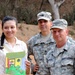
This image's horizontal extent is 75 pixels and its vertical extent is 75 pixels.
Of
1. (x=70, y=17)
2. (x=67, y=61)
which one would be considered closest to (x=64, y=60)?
(x=67, y=61)

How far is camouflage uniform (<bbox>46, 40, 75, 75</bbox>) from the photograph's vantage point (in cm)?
353

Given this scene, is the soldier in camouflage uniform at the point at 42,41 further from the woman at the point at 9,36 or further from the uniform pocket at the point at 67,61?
the uniform pocket at the point at 67,61

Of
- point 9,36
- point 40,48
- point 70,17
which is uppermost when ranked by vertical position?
point 70,17

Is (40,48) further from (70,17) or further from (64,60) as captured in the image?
(70,17)

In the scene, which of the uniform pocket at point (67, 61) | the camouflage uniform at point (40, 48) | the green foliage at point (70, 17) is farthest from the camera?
the green foliage at point (70, 17)

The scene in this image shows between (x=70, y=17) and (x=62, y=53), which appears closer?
(x=62, y=53)

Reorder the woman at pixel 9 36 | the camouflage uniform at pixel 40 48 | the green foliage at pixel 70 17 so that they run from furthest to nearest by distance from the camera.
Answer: the green foliage at pixel 70 17, the camouflage uniform at pixel 40 48, the woman at pixel 9 36

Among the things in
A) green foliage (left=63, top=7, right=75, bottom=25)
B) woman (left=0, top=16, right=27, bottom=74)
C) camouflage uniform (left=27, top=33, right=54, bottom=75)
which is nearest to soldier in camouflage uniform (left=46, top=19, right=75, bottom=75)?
woman (left=0, top=16, right=27, bottom=74)

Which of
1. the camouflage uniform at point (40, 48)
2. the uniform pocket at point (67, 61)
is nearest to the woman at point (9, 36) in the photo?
the camouflage uniform at point (40, 48)

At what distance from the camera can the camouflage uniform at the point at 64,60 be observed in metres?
3.53

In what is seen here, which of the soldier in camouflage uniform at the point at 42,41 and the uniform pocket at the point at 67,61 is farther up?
the soldier in camouflage uniform at the point at 42,41

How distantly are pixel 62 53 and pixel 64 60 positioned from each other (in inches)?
3.3

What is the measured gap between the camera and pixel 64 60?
11.6ft

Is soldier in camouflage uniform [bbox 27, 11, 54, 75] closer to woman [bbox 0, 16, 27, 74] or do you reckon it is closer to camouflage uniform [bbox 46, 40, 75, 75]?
woman [bbox 0, 16, 27, 74]
